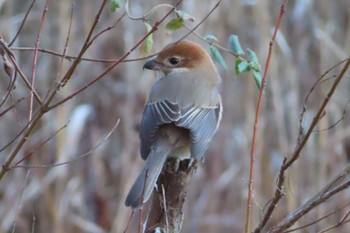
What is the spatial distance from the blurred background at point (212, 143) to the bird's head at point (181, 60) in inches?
34.7

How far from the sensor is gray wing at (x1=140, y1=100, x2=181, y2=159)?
9.84 feet

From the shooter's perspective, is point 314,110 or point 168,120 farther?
point 314,110

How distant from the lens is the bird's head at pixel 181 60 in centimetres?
330

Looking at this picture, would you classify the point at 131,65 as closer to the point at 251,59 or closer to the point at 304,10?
the point at 304,10

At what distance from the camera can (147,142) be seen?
2.99 meters

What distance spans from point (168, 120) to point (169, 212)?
765mm

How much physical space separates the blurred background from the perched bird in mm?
929

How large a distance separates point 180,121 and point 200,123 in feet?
0.28

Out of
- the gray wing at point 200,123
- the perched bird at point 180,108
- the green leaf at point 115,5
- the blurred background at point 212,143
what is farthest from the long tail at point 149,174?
the blurred background at point 212,143

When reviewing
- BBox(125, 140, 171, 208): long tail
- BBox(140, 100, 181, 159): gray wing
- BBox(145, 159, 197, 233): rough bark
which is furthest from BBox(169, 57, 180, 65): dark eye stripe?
BBox(145, 159, 197, 233): rough bark

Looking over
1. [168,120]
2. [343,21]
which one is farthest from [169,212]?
[343,21]

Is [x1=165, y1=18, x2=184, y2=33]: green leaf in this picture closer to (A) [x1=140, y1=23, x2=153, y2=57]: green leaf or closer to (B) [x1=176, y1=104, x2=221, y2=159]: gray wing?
(A) [x1=140, y1=23, x2=153, y2=57]: green leaf

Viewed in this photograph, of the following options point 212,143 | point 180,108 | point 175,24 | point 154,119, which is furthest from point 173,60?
point 212,143

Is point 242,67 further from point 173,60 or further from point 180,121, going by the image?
point 173,60
